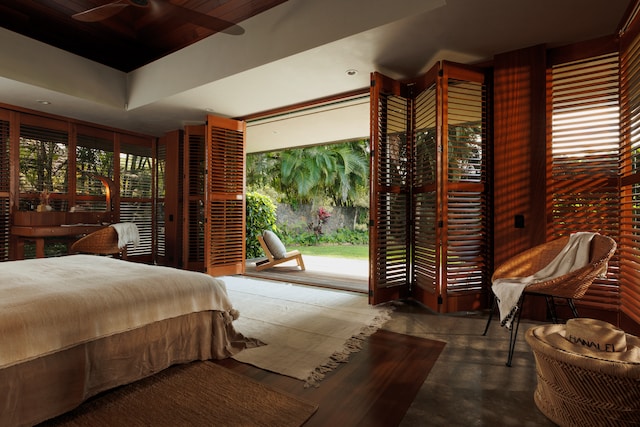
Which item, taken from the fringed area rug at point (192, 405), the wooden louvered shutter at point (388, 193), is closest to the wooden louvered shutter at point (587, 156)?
the wooden louvered shutter at point (388, 193)

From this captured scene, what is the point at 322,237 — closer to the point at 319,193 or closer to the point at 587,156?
the point at 319,193

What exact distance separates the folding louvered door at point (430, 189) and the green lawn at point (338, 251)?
464 cm

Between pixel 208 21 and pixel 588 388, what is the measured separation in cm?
444

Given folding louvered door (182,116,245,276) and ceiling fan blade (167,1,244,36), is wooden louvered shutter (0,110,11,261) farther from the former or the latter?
ceiling fan blade (167,1,244,36)

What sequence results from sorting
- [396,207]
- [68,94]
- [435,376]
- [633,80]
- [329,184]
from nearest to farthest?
[435,376]
[633,80]
[396,207]
[68,94]
[329,184]

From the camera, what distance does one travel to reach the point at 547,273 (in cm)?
264

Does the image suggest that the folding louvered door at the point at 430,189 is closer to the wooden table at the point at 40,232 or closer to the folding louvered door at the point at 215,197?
the folding louvered door at the point at 215,197

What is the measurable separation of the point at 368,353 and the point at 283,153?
8.70 m

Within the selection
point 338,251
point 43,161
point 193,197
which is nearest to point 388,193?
point 193,197

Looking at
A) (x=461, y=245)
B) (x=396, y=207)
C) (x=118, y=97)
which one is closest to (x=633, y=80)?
(x=461, y=245)

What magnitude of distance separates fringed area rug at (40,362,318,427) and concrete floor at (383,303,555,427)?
0.61 metres

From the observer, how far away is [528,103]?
3203 mm

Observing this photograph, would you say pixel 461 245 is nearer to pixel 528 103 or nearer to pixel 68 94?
pixel 528 103

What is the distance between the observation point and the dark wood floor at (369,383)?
1662 millimetres
